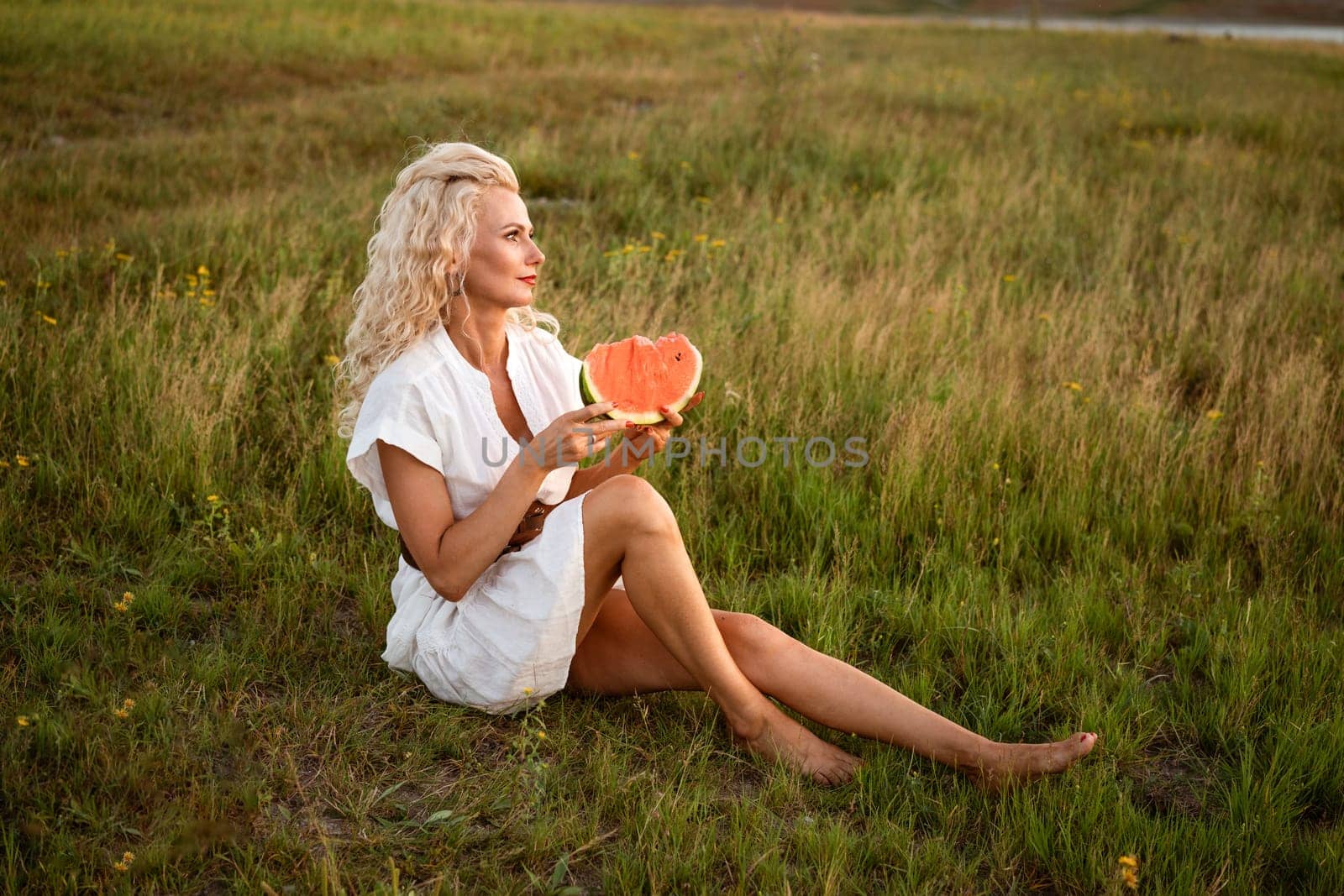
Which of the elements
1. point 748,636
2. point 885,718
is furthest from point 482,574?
point 885,718

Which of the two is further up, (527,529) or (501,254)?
(501,254)

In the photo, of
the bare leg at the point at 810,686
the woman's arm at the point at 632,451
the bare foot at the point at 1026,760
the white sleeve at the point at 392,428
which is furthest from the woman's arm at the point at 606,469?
the bare foot at the point at 1026,760

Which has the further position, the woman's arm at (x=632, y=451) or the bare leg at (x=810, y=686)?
the woman's arm at (x=632, y=451)

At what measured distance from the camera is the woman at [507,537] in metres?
2.58

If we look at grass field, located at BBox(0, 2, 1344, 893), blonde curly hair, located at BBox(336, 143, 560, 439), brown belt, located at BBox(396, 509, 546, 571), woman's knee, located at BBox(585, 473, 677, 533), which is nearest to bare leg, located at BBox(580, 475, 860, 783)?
woman's knee, located at BBox(585, 473, 677, 533)

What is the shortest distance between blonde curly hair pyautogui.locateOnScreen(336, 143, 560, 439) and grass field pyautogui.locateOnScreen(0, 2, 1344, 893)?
67 cm

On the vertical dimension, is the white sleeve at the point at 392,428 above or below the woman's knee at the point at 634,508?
above

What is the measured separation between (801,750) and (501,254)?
5.25 feet

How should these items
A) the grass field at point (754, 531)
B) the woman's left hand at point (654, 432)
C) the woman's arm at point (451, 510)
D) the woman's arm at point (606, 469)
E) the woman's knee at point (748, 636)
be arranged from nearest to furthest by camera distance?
the grass field at point (754, 531) → the woman's arm at point (451, 510) → the woman's left hand at point (654, 432) → the woman's knee at point (748, 636) → the woman's arm at point (606, 469)

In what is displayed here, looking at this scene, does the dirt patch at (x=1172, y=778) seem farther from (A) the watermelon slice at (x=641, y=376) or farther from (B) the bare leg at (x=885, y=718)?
(A) the watermelon slice at (x=641, y=376)

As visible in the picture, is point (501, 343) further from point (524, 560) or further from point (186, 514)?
point (186, 514)

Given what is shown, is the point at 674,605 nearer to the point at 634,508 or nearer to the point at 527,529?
the point at 634,508

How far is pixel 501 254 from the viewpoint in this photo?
270 cm

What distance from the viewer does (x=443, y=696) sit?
290cm
